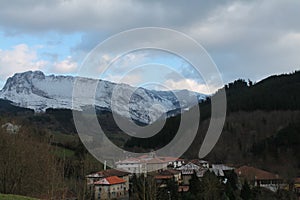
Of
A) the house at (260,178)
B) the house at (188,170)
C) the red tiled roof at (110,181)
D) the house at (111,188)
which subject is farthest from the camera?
the house at (188,170)

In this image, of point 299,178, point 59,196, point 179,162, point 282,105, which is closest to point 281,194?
point 299,178

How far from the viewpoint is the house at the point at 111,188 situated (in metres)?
35.1

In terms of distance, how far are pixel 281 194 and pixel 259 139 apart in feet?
111

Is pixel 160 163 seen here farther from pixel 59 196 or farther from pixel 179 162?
pixel 59 196

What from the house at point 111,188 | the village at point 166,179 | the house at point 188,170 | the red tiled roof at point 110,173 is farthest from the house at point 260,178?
the red tiled roof at point 110,173

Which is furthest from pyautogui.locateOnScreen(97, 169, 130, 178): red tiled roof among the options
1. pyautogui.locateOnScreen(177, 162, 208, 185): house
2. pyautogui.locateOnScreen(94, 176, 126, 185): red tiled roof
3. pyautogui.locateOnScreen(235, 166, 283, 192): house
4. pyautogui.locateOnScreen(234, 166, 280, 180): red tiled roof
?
pyautogui.locateOnScreen(235, 166, 283, 192): house

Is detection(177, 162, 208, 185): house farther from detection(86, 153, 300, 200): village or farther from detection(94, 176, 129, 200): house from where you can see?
detection(94, 176, 129, 200): house

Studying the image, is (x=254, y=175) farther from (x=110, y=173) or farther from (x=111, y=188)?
(x=110, y=173)

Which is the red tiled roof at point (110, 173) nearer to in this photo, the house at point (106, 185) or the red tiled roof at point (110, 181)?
the house at point (106, 185)

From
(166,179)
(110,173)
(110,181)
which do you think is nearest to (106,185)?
(110,181)

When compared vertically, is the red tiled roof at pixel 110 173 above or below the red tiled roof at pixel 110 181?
above

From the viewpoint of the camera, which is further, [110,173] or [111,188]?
→ [110,173]

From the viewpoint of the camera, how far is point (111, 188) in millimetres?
37625

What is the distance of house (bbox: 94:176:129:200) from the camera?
35.1 metres
